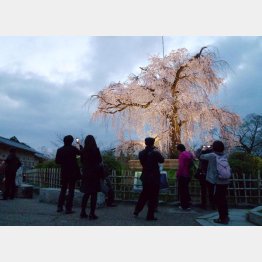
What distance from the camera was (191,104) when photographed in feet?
50.5

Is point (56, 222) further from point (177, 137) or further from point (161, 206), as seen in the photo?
point (177, 137)

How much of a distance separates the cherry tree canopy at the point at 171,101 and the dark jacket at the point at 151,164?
887 cm

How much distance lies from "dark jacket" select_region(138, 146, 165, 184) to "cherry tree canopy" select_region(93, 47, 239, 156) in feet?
29.1

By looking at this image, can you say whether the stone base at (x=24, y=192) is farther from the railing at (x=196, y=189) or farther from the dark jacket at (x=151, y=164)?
the dark jacket at (x=151, y=164)

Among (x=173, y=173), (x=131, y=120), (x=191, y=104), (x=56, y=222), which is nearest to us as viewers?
(x=56, y=222)

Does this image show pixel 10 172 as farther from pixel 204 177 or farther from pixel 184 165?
pixel 204 177

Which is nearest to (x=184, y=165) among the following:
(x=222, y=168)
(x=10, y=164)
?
(x=222, y=168)

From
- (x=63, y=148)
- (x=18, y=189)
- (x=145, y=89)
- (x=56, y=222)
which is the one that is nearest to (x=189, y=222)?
(x=56, y=222)

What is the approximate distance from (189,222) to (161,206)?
9.45 ft

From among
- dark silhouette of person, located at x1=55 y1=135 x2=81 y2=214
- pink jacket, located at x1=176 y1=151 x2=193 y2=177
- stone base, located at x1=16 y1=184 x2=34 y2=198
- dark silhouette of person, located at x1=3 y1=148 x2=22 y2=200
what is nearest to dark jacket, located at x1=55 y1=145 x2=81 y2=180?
dark silhouette of person, located at x1=55 y1=135 x2=81 y2=214

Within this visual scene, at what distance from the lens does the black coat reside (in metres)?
6.31

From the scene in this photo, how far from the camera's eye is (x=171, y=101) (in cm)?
1548

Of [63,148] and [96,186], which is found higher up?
[63,148]

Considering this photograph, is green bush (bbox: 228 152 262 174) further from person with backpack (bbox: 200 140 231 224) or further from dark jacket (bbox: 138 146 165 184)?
dark jacket (bbox: 138 146 165 184)
